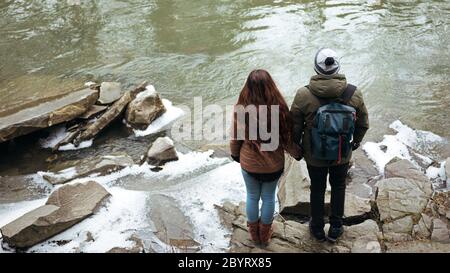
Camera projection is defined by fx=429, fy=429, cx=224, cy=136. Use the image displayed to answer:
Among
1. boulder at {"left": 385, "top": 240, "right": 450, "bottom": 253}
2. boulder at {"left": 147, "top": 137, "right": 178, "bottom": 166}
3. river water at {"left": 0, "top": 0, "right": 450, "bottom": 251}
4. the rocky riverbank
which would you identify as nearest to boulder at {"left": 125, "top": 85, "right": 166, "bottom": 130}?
river water at {"left": 0, "top": 0, "right": 450, "bottom": 251}

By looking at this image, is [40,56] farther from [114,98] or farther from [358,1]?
[358,1]

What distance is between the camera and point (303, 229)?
15.1 feet

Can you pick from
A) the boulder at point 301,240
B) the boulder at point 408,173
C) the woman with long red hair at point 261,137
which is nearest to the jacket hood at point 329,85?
the woman with long red hair at point 261,137

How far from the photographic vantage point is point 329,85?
368 cm

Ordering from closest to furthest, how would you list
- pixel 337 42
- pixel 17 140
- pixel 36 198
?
pixel 36 198, pixel 17 140, pixel 337 42

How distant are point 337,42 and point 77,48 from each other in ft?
23.6

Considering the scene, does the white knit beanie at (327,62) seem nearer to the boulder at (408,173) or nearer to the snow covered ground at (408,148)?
the boulder at (408,173)

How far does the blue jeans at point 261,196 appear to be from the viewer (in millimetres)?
4055

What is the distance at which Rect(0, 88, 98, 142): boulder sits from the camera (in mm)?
7078

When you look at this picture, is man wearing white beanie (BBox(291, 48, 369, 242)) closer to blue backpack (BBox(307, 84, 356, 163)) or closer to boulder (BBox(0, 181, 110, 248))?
blue backpack (BBox(307, 84, 356, 163))

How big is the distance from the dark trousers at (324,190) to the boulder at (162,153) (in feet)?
9.72

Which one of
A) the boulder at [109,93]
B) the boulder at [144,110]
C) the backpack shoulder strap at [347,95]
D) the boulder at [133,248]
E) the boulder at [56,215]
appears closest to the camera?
the backpack shoulder strap at [347,95]

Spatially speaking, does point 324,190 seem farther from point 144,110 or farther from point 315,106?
point 144,110

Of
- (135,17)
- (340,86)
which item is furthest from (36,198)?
(135,17)
